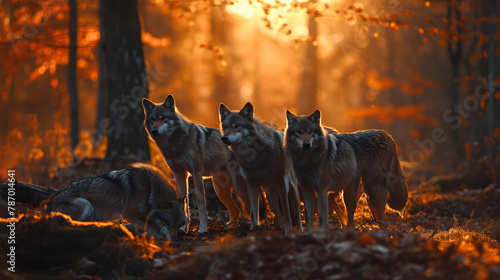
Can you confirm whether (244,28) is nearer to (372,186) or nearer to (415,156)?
(415,156)

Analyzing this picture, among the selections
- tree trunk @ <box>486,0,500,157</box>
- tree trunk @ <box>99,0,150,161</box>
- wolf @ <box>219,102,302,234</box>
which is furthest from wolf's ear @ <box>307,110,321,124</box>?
tree trunk @ <box>486,0,500,157</box>

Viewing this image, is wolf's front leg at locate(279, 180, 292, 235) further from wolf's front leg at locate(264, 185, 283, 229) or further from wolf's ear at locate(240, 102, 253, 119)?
wolf's ear at locate(240, 102, 253, 119)

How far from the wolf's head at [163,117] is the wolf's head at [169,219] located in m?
1.41

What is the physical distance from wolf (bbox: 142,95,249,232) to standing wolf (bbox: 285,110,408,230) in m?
1.68

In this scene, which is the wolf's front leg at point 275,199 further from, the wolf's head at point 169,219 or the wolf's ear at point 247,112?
the wolf's head at point 169,219

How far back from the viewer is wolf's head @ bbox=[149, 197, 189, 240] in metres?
6.73

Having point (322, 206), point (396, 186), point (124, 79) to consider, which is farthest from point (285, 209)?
point (124, 79)

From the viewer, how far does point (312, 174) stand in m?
6.90

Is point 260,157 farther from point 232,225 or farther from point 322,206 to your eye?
point 232,225

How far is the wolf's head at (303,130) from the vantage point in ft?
22.2

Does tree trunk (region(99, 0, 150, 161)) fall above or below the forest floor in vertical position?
above

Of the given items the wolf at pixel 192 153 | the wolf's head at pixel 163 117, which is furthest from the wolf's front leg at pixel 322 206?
the wolf's head at pixel 163 117

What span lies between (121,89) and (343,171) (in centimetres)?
672

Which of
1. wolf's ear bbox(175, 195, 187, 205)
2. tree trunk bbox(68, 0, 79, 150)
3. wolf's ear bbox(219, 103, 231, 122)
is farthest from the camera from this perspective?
tree trunk bbox(68, 0, 79, 150)
